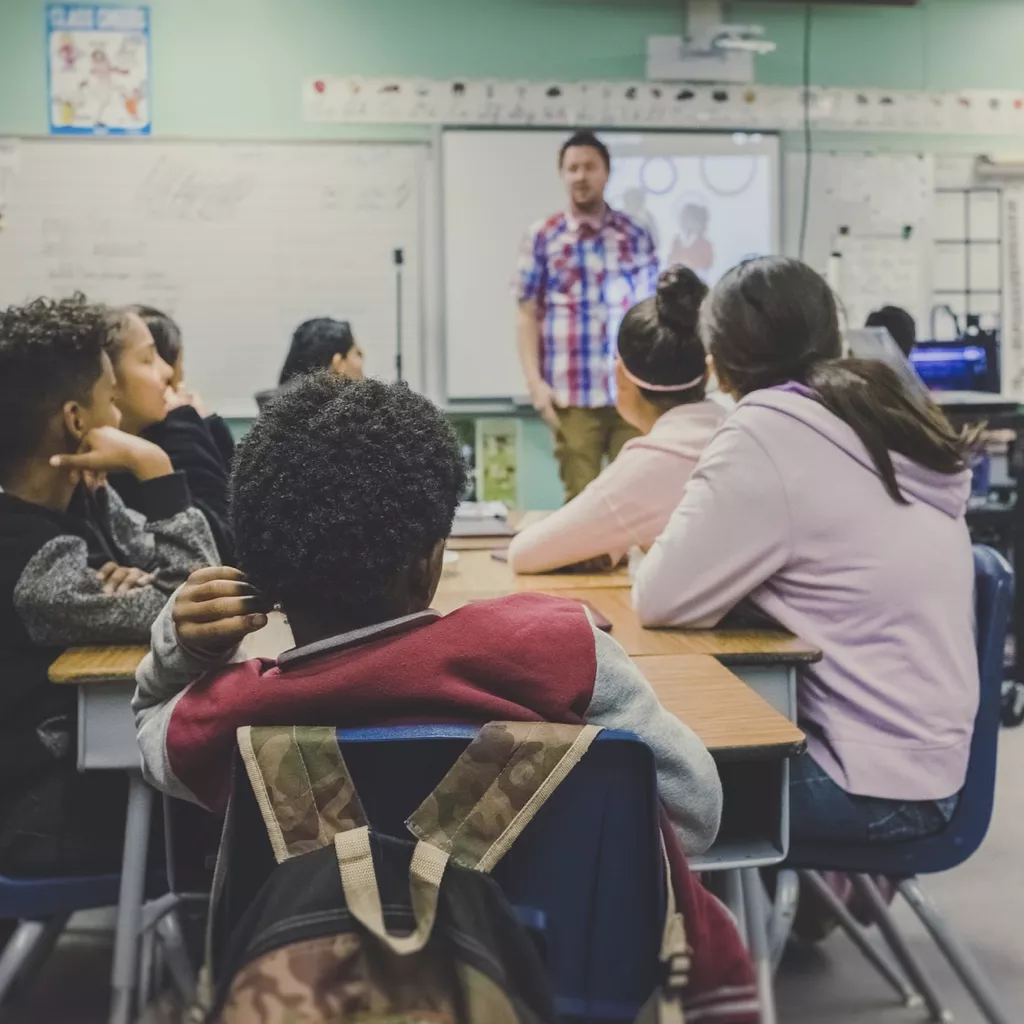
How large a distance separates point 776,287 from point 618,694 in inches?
38.1

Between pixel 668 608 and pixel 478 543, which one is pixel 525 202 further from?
pixel 668 608

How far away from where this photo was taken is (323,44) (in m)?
4.55

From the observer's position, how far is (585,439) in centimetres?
433

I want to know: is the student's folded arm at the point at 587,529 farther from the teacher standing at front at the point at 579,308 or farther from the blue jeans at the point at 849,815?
the teacher standing at front at the point at 579,308

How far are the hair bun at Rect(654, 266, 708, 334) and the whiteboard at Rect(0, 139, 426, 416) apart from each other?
259 centimetres

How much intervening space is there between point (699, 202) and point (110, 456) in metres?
3.46

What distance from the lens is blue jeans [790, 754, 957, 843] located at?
157 cm

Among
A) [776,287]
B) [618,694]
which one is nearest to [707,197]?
[776,287]

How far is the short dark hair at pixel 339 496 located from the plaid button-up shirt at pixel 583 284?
3.46 meters

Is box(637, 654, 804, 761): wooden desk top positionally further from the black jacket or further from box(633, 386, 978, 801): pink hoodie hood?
the black jacket

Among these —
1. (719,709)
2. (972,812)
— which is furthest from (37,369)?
(972,812)

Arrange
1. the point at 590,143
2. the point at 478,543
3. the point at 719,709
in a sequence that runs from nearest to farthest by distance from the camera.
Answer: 1. the point at 719,709
2. the point at 478,543
3. the point at 590,143

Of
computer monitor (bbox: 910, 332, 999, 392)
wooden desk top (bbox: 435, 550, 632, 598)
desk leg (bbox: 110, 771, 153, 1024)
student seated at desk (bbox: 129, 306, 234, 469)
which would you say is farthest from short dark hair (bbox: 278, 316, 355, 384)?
computer monitor (bbox: 910, 332, 999, 392)

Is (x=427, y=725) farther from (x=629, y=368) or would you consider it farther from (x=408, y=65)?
(x=408, y=65)
